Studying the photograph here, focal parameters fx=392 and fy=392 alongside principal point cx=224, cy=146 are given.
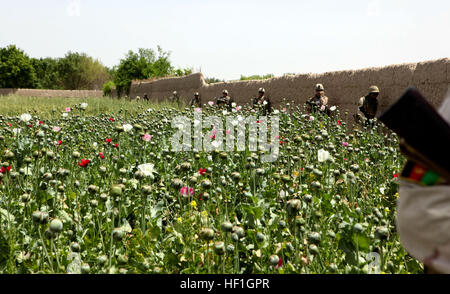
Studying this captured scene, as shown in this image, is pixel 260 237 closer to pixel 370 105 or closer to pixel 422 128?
pixel 422 128

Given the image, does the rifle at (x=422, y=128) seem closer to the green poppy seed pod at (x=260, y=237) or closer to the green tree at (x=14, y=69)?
the green poppy seed pod at (x=260, y=237)

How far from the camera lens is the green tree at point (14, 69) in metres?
51.3

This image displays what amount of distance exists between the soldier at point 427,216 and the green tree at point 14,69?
192 feet

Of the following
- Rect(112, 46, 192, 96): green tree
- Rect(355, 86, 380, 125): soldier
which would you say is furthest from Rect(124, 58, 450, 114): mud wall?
Rect(112, 46, 192, 96): green tree

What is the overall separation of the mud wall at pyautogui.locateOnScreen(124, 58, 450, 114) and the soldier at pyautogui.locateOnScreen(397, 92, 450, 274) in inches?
263

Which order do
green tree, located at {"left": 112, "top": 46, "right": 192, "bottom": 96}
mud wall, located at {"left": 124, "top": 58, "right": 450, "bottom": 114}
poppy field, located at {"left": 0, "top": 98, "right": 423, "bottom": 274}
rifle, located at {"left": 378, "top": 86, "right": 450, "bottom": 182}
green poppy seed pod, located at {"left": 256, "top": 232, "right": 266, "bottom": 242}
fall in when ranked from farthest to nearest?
green tree, located at {"left": 112, "top": 46, "right": 192, "bottom": 96} → mud wall, located at {"left": 124, "top": 58, "right": 450, "bottom": 114} → green poppy seed pod, located at {"left": 256, "top": 232, "right": 266, "bottom": 242} → poppy field, located at {"left": 0, "top": 98, "right": 423, "bottom": 274} → rifle, located at {"left": 378, "top": 86, "right": 450, "bottom": 182}

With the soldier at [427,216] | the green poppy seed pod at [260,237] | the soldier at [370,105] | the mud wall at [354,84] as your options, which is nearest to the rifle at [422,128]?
the soldier at [427,216]

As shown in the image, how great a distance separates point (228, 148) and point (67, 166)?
5.91ft

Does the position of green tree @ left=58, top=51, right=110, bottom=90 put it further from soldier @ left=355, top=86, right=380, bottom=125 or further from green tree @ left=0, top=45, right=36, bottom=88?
soldier @ left=355, top=86, right=380, bottom=125

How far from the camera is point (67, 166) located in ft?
13.9

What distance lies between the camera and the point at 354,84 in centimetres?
891

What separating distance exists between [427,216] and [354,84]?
339 inches

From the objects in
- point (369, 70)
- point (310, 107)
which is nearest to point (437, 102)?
point (369, 70)

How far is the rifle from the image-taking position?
762mm
